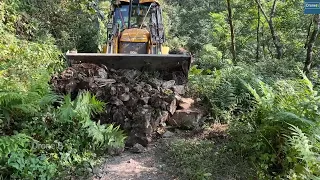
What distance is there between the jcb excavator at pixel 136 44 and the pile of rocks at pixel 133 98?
24 cm

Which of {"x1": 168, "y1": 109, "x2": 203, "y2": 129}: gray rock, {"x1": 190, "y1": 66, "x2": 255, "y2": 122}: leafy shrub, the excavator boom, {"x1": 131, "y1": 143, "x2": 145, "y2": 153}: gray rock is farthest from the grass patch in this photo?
the excavator boom

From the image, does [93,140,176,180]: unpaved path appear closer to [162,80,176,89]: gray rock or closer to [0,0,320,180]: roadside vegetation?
[0,0,320,180]: roadside vegetation

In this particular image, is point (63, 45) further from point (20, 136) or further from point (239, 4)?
point (239, 4)

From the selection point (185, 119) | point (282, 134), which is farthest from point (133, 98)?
point (282, 134)

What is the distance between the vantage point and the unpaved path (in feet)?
12.2

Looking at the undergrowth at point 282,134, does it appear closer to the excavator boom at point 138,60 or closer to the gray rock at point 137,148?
the gray rock at point 137,148

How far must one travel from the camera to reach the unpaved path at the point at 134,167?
372cm

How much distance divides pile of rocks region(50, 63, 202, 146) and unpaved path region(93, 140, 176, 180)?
0.32 m

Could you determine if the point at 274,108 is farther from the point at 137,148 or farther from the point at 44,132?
the point at 44,132

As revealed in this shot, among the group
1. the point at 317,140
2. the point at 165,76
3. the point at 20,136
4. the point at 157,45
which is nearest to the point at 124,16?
the point at 157,45

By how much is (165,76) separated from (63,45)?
4502mm

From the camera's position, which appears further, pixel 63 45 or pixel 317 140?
pixel 63 45

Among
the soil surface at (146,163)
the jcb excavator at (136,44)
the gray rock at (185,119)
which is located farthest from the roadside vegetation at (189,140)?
the jcb excavator at (136,44)

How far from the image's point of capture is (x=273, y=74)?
753 centimetres
